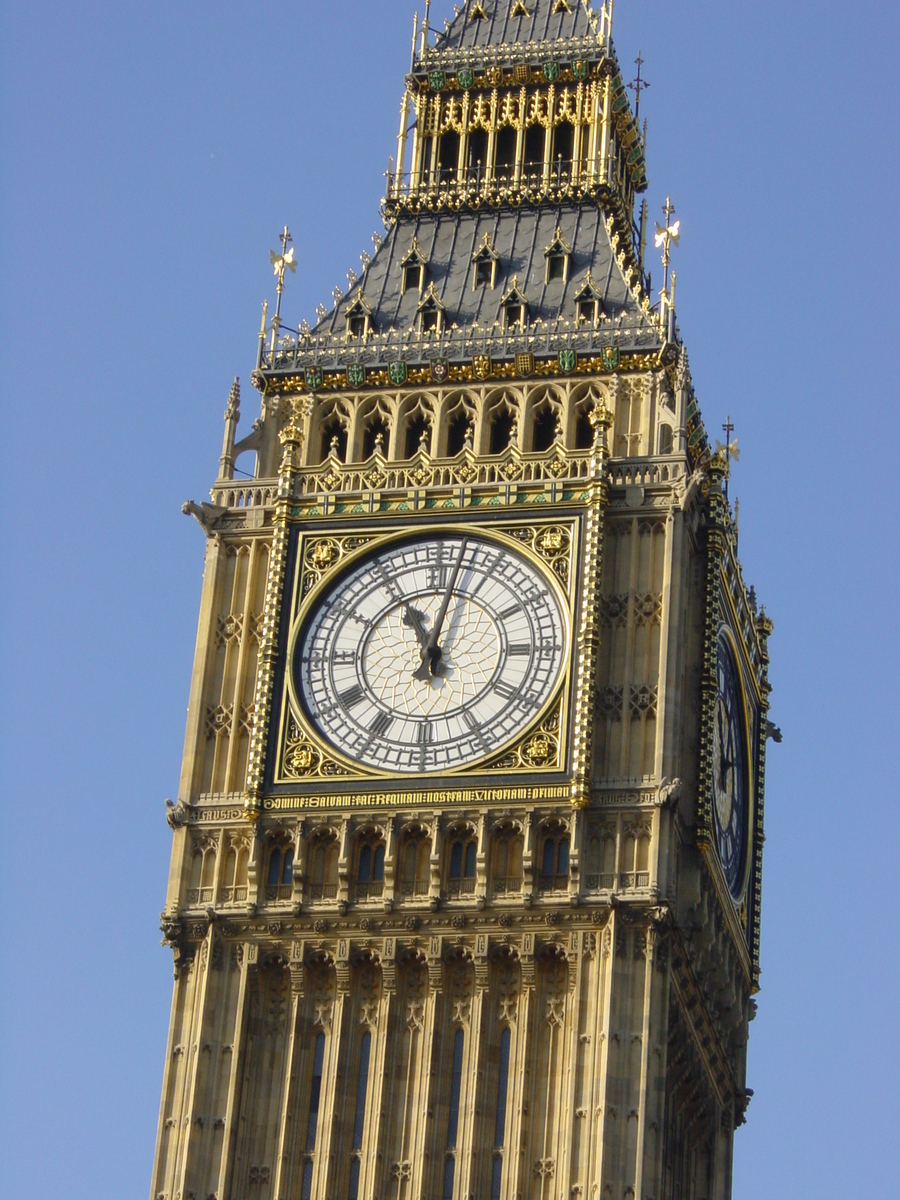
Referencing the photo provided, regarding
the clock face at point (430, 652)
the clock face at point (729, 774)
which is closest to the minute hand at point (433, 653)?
the clock face at point (430, 652)

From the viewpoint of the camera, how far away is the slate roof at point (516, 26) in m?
65.9

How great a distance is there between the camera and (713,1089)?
58.2 m

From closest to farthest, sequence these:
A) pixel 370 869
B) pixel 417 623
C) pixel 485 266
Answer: pixel 370 869 → pixel 417 623 → pixel 485 266

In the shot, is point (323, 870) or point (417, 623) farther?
point (417, 623)

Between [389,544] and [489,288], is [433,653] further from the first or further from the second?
[489,288]

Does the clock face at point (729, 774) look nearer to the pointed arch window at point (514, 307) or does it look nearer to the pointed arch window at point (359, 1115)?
the pointed arch window at point (514, 307)

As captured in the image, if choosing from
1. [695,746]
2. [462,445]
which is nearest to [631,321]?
[462,445]

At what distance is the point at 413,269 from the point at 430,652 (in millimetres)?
7915

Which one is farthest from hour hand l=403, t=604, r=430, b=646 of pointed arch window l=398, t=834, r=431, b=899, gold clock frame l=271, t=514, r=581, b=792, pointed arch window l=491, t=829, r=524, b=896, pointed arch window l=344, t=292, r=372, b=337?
pointed arch window l=344, t=292, r=372, b=337

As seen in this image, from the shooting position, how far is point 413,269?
205 ft

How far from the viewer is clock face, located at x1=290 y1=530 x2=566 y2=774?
56.4 m

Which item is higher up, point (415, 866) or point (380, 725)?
point (380, 725)

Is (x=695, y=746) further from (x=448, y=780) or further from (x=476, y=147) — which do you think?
(x=476, y=147)

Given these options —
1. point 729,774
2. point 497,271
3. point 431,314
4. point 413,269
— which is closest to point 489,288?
point 497,271
